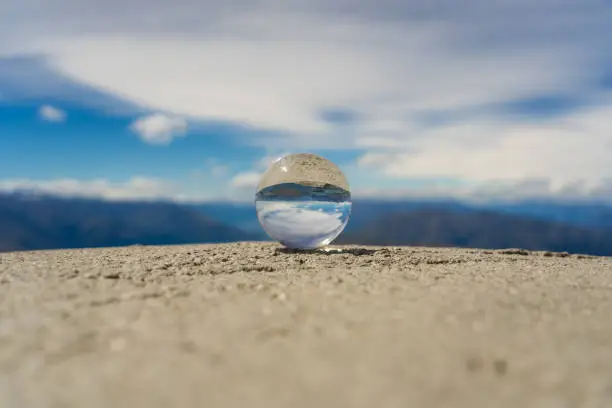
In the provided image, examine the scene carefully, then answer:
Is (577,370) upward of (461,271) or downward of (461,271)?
downward

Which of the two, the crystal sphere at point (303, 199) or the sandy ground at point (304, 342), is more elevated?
the crystal sphere at point (303, 199)

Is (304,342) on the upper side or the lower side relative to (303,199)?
lower

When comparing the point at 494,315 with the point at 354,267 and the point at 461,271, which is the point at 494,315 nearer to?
the point at 461,271

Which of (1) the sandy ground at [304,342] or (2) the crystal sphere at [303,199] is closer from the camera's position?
(1) the sandy ground at [304,342]

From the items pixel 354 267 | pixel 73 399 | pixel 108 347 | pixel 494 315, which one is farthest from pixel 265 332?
pixel 354 267
